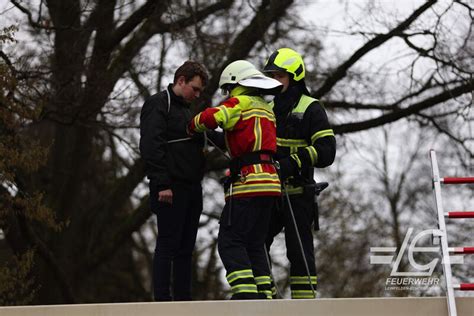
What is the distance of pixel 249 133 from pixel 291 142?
24.7 inches

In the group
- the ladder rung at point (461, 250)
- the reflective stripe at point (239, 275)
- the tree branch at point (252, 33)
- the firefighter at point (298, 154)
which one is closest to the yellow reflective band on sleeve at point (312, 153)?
the firefighter at point (298, 154)

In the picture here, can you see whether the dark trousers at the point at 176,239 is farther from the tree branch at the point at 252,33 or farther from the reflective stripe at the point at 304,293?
the tree branch at the point at 252,33

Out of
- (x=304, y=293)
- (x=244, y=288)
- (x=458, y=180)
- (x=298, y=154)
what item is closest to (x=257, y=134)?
(x=298, y=154)

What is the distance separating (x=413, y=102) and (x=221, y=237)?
7.75 meters

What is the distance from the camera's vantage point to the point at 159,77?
13797mm

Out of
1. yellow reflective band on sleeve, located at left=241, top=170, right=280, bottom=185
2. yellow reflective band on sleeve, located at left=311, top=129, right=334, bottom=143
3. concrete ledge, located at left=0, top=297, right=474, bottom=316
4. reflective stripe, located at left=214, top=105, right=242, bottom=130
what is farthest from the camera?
yellow reflective band on sleeve, located at left=311, top=129, right=334, bottom=143

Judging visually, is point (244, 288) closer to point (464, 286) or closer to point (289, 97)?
point (464, 286)

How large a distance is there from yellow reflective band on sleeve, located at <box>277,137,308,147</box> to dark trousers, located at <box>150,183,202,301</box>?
0.69 metres

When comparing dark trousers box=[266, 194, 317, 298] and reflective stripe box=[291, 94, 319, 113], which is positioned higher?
reflective stripe box=[291, 94, 319, 113]

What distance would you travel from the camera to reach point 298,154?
7559 millimetres

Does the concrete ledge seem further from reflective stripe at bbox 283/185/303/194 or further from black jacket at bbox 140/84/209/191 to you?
reflective stripe at bbox 283/185/303/194

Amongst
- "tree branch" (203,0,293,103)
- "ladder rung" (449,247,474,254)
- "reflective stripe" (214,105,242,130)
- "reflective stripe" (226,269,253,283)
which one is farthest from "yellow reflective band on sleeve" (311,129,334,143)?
"tree branch" (203,0,293,103)

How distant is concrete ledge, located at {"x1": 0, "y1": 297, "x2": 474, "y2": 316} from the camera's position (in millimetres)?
6398

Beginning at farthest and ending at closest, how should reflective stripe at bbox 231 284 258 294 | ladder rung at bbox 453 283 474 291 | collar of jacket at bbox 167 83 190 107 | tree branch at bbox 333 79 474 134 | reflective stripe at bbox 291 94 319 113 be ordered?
tree branch at bbox 333 79 474 134 < collar of jacket at bbox 167 83 190 107 < reflective stripe at bbox 291 94 319 113 < reflective stripe at bbox 231 284 258 294 < ladder rung at bbox 453 283 474 291
